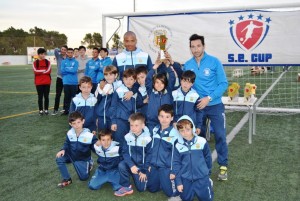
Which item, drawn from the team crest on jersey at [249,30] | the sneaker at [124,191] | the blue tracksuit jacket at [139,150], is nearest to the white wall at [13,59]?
the team crest on jersey at [249,30]

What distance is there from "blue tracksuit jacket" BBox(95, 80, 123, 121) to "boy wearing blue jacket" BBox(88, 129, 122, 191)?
0.62m

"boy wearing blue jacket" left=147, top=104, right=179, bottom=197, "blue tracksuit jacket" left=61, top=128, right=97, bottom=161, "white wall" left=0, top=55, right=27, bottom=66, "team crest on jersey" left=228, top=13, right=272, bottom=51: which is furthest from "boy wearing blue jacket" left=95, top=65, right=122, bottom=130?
"white wall" left=0, top=55, right=27, bottom=66

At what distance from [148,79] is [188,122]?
3.38 feet

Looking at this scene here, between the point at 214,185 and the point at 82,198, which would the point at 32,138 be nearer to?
the point at 82,198

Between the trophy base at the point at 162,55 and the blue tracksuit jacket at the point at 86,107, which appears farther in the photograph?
the blue tracksuit jacket at the point at 86,107

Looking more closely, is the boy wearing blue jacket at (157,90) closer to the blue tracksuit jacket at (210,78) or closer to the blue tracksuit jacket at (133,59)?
the blue tracksuit jacket at (210,78)

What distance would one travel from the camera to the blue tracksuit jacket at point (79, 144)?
4.91 meters

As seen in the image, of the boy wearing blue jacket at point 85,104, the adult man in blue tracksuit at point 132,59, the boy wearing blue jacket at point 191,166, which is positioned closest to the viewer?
the boy wearing blue jacket at point 191,166

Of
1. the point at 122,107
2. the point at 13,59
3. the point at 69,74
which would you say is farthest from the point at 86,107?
the point at 13,59

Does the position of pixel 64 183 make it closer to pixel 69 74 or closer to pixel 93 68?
pixel 93 68

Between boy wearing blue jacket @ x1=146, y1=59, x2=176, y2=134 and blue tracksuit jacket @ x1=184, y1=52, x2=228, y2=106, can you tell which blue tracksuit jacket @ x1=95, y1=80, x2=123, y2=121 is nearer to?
boy wearing blue jacket @ x1=146, y1=59, x2=176, y2=134

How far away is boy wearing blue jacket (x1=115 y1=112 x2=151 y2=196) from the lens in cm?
447

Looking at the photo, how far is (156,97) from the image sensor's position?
4.77 meters

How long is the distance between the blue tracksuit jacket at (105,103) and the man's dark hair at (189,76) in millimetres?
1125
